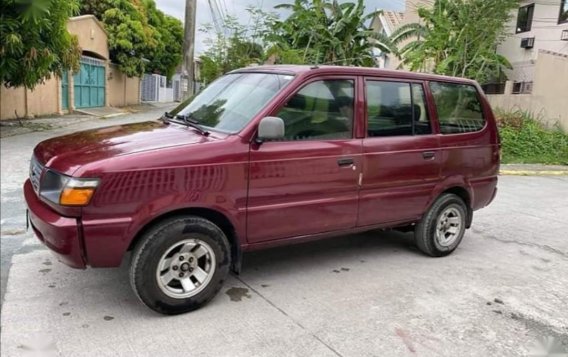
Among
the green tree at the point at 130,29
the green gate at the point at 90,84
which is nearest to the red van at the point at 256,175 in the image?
the green gate at the point at 90,84

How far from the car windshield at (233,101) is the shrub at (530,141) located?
10.6m

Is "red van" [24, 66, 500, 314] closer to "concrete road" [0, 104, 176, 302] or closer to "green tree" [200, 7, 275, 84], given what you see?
"concrete road" [0, 104, 176, 302]

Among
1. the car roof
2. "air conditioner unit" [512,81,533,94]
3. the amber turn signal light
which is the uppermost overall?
"air conditioner unit" [512,81,533,94]

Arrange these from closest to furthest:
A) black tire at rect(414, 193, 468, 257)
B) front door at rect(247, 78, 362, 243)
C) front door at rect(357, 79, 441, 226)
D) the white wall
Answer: front door at rect(247, 78, 362, 243), front door at rect(357, 79, 441, 226), black tire at rect(414, 193, 468, 257), the white wall

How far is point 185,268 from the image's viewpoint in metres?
3.58

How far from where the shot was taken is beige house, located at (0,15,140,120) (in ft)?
50.1

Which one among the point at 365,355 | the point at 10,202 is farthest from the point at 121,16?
the point at 365,355

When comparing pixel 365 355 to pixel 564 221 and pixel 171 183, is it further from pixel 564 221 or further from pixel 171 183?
pixel 564 221

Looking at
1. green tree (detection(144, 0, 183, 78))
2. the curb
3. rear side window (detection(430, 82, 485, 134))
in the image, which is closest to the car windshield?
rear side window (detection(430, 82, 485, 134))

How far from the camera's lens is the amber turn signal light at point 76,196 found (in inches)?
122

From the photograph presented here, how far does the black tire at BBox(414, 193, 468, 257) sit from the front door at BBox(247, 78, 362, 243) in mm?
995

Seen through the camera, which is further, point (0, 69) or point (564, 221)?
point (564, 221)

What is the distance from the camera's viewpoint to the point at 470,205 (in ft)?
17.2

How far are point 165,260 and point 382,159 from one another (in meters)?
2.10
